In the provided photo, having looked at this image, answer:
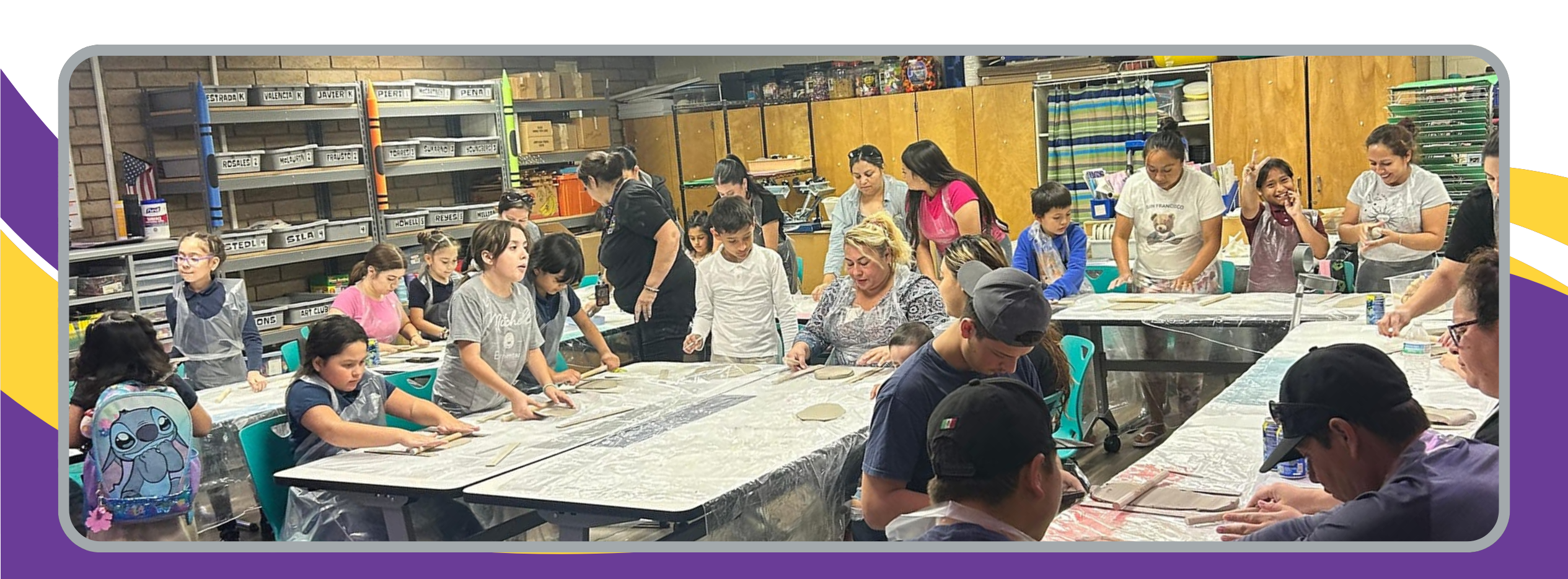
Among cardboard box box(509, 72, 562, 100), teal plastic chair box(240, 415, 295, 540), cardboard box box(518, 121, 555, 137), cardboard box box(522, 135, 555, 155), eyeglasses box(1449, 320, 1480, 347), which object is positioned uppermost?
cardboard box box(509, 72, 562, 100)

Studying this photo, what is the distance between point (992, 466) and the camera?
2.42m

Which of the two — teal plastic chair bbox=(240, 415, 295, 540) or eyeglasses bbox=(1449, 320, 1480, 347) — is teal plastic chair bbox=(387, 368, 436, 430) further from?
eyeglasses bbox=(1449, 320, 1480, 347)

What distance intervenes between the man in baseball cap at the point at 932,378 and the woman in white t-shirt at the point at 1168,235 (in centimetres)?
45

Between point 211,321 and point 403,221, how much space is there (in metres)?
0.49

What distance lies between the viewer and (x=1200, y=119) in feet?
A: 10.3

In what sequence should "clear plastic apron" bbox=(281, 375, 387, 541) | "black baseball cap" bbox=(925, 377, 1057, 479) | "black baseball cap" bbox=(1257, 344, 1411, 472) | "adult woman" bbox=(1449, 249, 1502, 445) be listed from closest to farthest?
"black baseball cap" bbox=(925, 377, 1057, 479) → "black baseball cap" bbox=(1257, 344, 1411, 472) → "adult woman" bbox=(1449, 249, 1502, 445) → "clear plastic apron" bbox=(281, 375, 387, 541)

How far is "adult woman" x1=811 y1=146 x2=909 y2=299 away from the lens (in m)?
3.17

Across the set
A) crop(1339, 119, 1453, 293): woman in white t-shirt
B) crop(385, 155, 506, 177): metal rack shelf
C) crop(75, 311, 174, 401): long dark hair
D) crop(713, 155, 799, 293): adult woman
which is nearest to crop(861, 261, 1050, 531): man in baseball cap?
crop(713, 155, 799, 293): adult woman

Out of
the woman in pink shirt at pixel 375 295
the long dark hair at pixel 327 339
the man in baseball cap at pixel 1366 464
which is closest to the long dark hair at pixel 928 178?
the man in baseball cap at pixel 1366 464

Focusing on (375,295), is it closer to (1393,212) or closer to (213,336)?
(213,336)

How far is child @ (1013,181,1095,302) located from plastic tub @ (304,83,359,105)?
5.08 ft

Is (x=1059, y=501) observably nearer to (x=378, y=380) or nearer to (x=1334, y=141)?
(x=1334, y=141)

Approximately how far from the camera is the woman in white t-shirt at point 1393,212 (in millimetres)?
2943

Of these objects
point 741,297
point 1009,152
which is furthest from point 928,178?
point 741,297
